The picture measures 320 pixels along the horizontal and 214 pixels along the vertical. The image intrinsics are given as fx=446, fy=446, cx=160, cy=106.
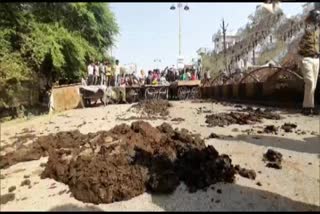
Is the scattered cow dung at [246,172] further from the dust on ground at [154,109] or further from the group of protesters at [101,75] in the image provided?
the group of protesters at [101,75]

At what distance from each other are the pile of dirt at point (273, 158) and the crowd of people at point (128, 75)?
1217 cm

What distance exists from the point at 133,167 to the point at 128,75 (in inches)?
725

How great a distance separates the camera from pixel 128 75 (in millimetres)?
22984

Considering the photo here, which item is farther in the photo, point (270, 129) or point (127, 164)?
point (270, 129)

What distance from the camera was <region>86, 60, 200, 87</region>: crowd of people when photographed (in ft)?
57.6

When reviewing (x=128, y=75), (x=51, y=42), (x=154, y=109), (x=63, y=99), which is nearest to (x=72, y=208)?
(x=63, y=99)

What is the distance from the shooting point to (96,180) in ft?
14.9

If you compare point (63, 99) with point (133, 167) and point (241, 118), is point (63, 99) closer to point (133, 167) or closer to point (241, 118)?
point (241, 118)

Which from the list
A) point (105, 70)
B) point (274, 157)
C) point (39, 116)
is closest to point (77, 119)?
point (39, 116)

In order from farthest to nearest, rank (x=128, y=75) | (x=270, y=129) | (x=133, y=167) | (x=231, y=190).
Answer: (x=128, y=75), (x=270, y=129), (x=133, y=167), (x=231, y=190)

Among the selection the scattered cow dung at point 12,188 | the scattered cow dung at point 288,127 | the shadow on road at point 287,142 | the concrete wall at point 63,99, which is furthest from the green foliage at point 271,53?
the scattered cow dung at point 12,188

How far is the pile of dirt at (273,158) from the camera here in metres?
5.32

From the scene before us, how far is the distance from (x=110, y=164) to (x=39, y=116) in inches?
36.0

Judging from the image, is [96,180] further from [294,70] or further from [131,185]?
[294,70]
